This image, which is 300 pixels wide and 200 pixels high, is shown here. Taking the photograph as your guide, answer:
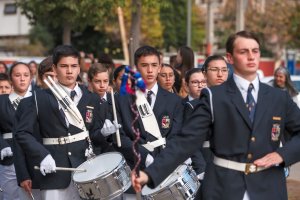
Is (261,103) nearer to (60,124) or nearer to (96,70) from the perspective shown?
(60,124)

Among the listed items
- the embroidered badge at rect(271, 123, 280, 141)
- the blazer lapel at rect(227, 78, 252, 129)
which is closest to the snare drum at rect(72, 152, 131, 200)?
the blazer lapel at rect(227, 78, 252, 129)

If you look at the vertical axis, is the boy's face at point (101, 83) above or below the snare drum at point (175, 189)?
above

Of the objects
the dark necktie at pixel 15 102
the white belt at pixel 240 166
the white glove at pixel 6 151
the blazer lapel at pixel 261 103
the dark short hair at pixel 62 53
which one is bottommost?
the white glove at pixel 6 151

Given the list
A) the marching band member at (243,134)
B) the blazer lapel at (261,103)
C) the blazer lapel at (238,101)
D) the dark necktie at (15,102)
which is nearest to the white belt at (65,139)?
the dark necktie at (15,102)

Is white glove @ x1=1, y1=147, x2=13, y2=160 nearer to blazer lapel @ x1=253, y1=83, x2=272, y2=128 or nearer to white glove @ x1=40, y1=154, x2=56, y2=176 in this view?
white glove @ x1=40, y1=154, x2=56, y2=176

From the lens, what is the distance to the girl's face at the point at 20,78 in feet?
27.4

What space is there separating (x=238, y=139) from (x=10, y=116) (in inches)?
165

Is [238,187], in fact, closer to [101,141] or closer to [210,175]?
[210,175]

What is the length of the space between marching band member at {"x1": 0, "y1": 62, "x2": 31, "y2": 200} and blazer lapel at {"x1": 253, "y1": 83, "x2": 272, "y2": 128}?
412 cm

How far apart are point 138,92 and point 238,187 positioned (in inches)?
36.9

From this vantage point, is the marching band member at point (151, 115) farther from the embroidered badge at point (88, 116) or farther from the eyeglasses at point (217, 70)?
the eyeglasses at point (217, 70)

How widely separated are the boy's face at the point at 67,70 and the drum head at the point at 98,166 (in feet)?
2.71

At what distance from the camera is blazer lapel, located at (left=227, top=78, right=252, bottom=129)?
4766 millimetres

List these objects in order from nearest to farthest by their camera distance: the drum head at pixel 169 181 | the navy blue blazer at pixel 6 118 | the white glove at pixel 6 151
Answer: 1. the drum head at pixel 169 181
2. the white glove at pixel 6 151
3. the navy blue blazer at pixel 6 118
